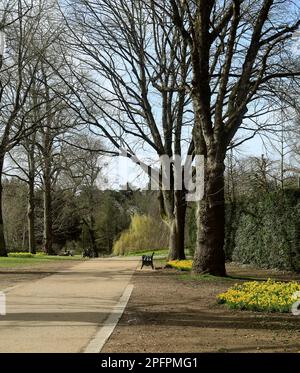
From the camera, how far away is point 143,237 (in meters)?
44.5

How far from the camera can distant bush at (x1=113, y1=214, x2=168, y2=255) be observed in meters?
44.5

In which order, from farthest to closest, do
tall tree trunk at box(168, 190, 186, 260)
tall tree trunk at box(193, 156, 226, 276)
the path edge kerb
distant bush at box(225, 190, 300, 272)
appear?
1. tall tree trunk at box(168, 190, 186, 260)
2. distant bush at box(225, 190, 300, 272)
3. tall tree trunk at box(193, 156, 226, 276)
4. the path edge kerb

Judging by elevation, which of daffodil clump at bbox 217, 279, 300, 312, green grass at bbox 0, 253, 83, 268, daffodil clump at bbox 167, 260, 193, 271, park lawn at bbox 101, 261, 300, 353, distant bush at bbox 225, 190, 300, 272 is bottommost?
green grass at bbox 0, 253, 83, 268

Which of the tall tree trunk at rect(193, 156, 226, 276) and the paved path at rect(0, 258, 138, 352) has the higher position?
the tall tree trunk at rect(193, 156, 226, 276)

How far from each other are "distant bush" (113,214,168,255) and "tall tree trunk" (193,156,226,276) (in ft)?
92.2

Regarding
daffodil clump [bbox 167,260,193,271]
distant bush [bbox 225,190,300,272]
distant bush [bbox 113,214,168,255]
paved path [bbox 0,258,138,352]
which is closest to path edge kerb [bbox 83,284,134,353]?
paved path [bbox 0,258,138,352]

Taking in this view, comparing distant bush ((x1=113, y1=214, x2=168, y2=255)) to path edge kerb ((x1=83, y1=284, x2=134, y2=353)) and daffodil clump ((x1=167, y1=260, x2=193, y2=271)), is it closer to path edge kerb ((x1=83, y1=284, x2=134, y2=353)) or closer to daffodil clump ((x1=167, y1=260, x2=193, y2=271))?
daffodil clump ((x1=167, y1=260, x2=193, y2=271))

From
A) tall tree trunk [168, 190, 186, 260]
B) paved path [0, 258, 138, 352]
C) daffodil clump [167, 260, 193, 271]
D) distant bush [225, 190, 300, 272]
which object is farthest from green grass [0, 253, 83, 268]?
distant bush [225, 190, 300, 272]

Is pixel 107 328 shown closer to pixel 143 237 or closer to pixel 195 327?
pixel 195 327

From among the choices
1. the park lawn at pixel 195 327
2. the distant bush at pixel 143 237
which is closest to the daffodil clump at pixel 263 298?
the park lawn at pixel 195 327

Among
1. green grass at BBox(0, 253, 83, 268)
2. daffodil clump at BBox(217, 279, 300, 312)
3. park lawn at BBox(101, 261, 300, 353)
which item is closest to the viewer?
park lawn at BBox(101, 261, 300, 353)

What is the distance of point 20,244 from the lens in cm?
5675

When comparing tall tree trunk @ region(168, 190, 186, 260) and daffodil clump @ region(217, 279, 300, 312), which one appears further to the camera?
tall tree trunk @ region(168, 190, 186, 260)
